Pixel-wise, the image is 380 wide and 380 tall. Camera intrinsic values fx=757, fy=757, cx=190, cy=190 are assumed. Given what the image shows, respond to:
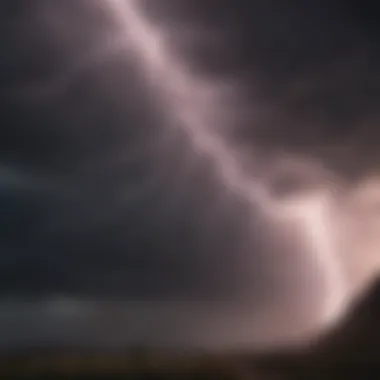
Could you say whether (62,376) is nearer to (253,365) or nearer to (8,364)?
(8,364)

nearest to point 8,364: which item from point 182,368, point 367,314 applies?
point 182,368

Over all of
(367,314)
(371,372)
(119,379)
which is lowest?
(371,372)

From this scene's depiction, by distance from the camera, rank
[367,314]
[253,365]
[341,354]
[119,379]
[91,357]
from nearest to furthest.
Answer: [119,379] < [253,365] < [91,357] < [341,354] < [367,314]

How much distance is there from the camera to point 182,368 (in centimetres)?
3944

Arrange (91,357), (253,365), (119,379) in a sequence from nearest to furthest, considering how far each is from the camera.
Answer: (119,379) → (253,365) → (91,357)

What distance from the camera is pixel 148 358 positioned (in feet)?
142

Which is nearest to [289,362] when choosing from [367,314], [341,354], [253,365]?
[253,365]

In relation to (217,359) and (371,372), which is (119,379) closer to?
(217,359)

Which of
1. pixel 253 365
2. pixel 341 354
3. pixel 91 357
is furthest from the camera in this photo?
pixel 341 354

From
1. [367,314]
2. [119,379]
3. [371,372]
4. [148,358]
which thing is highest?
[367,314]

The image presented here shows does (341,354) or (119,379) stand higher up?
(341,354)

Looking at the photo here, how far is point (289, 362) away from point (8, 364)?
1668 centimetres

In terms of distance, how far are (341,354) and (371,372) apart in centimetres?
1253

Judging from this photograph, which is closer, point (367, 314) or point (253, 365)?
point (253, 365)
